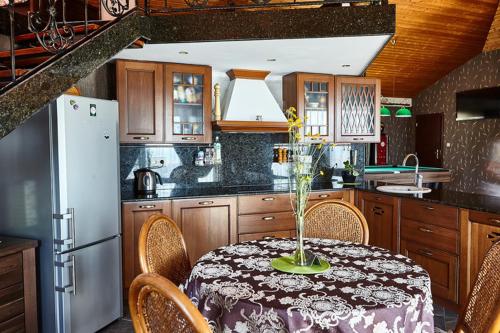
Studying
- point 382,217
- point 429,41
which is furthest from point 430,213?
point 429,41

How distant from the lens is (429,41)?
25.5 feet

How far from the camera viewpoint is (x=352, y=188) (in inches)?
178

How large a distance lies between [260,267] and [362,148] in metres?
3.66

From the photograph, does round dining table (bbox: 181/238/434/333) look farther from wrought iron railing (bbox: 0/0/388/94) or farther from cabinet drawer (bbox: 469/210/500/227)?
wrought iron railing (bbox: 0/0/388/94)

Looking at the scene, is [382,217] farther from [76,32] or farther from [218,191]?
[76,32]

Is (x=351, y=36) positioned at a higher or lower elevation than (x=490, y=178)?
higher

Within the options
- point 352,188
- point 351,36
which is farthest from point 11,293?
point 352,188

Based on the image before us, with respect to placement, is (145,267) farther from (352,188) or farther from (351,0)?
(352,188)

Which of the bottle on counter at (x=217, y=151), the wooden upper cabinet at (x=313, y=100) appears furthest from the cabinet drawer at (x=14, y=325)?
the wooden upper cabinet at (x=313, y=100)

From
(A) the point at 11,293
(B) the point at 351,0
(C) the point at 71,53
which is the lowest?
(A) the point at 11,293

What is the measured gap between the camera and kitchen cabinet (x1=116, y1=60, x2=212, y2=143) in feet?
12.9

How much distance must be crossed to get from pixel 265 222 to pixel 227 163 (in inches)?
33.4

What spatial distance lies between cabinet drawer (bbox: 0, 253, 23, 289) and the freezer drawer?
0.71 feet

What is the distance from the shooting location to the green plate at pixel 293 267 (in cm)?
183
